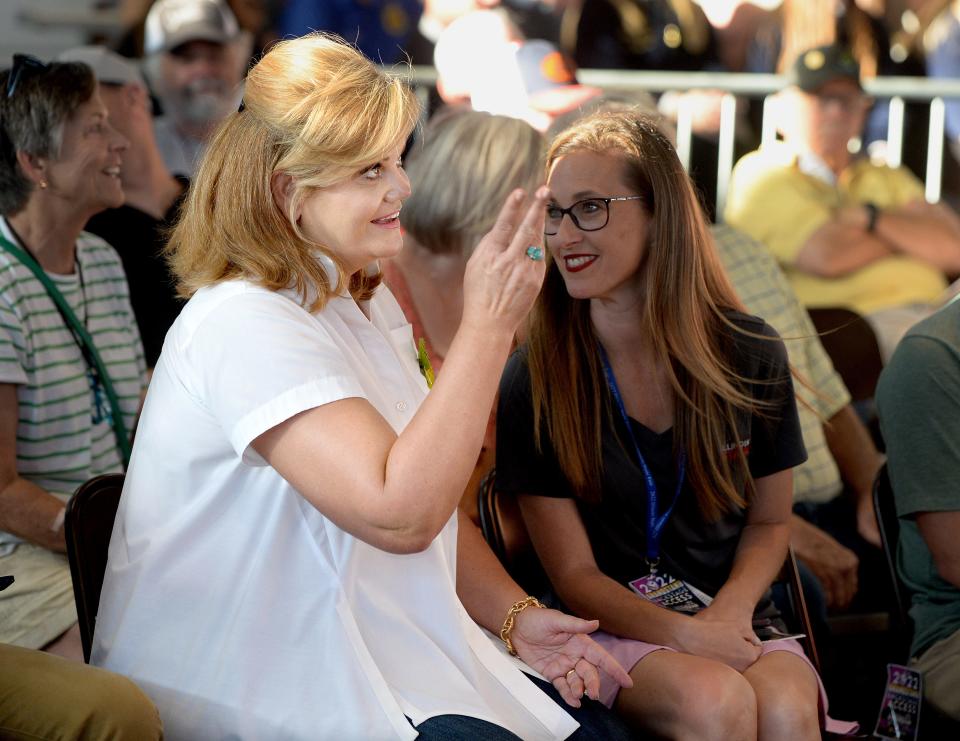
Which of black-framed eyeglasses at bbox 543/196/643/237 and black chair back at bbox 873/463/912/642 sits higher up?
black-framed eyeglasses at bbox 543/196/643/237

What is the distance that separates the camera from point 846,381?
3863mm

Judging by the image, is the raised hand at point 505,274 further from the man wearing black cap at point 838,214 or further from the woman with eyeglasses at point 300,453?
the man wearing black cap at point 838,214

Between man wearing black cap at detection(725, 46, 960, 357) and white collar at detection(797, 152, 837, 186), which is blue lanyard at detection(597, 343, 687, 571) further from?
white collar at detection(797, 152, 837, 186)

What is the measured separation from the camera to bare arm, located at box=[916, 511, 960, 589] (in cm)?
227

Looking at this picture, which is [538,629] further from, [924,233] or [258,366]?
[924,233]

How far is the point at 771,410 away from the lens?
7.63 feet

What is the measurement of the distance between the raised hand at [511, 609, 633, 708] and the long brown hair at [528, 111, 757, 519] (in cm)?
39

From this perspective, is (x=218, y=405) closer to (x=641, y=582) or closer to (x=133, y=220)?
(x=641, y=582)

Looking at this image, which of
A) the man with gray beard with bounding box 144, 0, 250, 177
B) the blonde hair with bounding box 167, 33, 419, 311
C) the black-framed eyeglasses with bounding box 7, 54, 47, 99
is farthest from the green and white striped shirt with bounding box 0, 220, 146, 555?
the man with gray beard with bounding box 144, 0, 250, 177

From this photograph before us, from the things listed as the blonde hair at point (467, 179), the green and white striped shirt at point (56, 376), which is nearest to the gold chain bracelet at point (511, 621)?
the green and white striped shirt at point (56, 376)

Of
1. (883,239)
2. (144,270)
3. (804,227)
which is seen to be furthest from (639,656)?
(883,239)

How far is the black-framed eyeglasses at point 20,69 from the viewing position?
2.58 metres

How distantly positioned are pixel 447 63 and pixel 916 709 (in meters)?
3.33

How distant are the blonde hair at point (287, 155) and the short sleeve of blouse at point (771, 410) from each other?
36.6 inches
